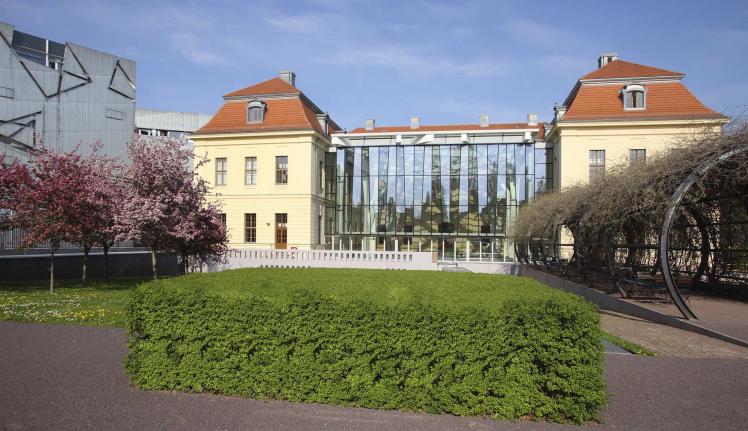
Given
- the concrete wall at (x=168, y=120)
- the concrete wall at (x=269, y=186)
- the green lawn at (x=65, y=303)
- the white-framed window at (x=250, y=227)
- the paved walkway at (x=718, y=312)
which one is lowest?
the green lawn at (x=65, y=303)

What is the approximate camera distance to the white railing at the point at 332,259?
88.0 feet

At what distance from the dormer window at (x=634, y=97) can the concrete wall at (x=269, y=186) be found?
71.1 ft

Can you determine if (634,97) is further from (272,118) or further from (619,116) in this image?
(272,118)

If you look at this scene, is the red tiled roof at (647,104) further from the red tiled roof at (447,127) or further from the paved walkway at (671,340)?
the paved walkway at (671,340)

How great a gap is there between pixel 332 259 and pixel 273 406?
21636mm

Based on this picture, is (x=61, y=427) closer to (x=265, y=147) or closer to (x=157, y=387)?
(x=157, y=387)

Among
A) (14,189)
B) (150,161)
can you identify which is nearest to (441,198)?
(150,161)

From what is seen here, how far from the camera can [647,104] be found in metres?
31.9

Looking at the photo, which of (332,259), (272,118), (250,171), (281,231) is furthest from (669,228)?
(250,171)

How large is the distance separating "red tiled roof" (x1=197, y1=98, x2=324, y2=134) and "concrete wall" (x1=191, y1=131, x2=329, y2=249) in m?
0.53

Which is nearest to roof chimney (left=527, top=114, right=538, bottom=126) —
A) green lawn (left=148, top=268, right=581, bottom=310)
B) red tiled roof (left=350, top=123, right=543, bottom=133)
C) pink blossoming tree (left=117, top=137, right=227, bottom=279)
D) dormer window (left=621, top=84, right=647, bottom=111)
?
red tiled roof (left=350, top=123, right=543, bottom=133)

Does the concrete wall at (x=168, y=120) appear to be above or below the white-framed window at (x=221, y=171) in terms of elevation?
above

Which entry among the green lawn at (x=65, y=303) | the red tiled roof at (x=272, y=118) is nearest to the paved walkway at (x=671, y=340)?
the green lawn at (x=65, y=303)

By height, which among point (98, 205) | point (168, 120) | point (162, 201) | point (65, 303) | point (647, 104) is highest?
point (168, 120)
